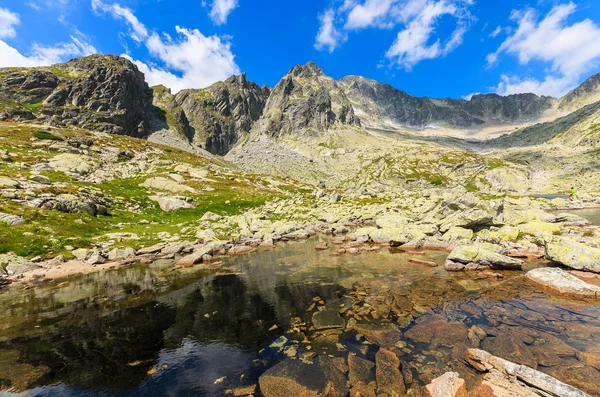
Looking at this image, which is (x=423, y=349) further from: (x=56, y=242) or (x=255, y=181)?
(x=255, y=181)

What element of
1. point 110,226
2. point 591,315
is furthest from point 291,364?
point 110,226

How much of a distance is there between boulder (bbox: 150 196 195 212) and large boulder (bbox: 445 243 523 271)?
5409cm

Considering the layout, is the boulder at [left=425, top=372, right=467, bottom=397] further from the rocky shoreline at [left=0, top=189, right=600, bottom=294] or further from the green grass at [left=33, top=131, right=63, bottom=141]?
the green grass at [left=33, top=131, right=63, bottom=141]

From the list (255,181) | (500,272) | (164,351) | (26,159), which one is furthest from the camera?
(255,181)

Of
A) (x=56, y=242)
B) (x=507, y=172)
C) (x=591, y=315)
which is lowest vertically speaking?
(x=591, y=315)

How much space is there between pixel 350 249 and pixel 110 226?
3637 cm

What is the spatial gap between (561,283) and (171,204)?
6251 centimetres

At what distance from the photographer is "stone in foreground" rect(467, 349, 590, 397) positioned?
320 inches

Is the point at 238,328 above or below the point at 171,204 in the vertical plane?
below

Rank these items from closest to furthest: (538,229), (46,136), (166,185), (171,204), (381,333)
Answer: (381,333) → (538,229) → (171,204) → (166,185) → (46,136)

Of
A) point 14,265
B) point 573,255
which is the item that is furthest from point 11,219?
point 573,255

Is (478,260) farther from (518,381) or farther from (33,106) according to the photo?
(33,106)

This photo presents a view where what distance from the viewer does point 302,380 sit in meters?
10.1

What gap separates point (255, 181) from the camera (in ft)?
384
